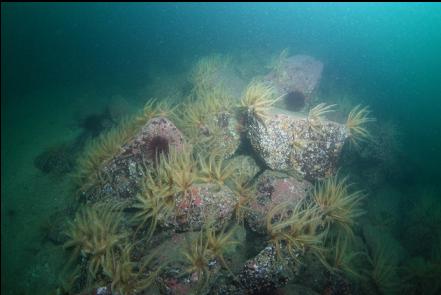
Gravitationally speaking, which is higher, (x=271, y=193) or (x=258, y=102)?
(x=258, y=102)

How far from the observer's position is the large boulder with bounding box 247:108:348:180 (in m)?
5.32

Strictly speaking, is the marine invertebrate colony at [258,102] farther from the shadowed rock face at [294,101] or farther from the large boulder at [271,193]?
the shadowed rock face at [294,101]

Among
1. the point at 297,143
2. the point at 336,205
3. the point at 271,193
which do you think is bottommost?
the point at 336,205

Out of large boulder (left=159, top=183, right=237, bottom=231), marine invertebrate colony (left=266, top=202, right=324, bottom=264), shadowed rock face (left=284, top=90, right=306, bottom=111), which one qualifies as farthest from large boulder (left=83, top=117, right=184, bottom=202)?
shadowed rock face (left=284, top=90, right=306, bottom=111)

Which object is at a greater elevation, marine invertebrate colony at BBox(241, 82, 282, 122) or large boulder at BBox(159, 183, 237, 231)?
marine invertebrate colony at BBox(241, 82, 282, 122)

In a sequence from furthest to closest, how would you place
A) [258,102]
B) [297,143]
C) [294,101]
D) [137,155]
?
[294,101], [258,102], [297,143], [137,155]

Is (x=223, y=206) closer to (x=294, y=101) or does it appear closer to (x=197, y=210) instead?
(x=197, y=210)

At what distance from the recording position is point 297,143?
212 inches

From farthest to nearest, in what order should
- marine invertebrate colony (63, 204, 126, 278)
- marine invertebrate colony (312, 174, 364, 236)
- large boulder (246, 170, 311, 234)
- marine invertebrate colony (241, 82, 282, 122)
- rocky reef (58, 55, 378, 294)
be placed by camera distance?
marine invertebrate colony (241, 82, 282, 122) < marine invertebrate colony (312, 174, 364, 236) < large boulder (246, 170, 311, 234) < marine invertebrate colony (63, 204, 126, 278) < rocky reef (58, 55, 378, 294)

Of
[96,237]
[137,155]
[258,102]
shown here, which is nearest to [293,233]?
[258,102]

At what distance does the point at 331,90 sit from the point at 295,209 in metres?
10.1

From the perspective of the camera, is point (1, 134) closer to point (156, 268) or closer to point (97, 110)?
point (97, 110)

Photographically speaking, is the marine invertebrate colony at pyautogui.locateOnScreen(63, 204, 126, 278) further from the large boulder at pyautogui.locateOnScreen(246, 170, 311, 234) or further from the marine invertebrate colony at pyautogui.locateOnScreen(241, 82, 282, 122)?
the marine invertebrate colony at pyautogui.locateOnScreen(241, 82, 282, 122)

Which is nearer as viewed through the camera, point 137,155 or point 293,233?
point 293,233
